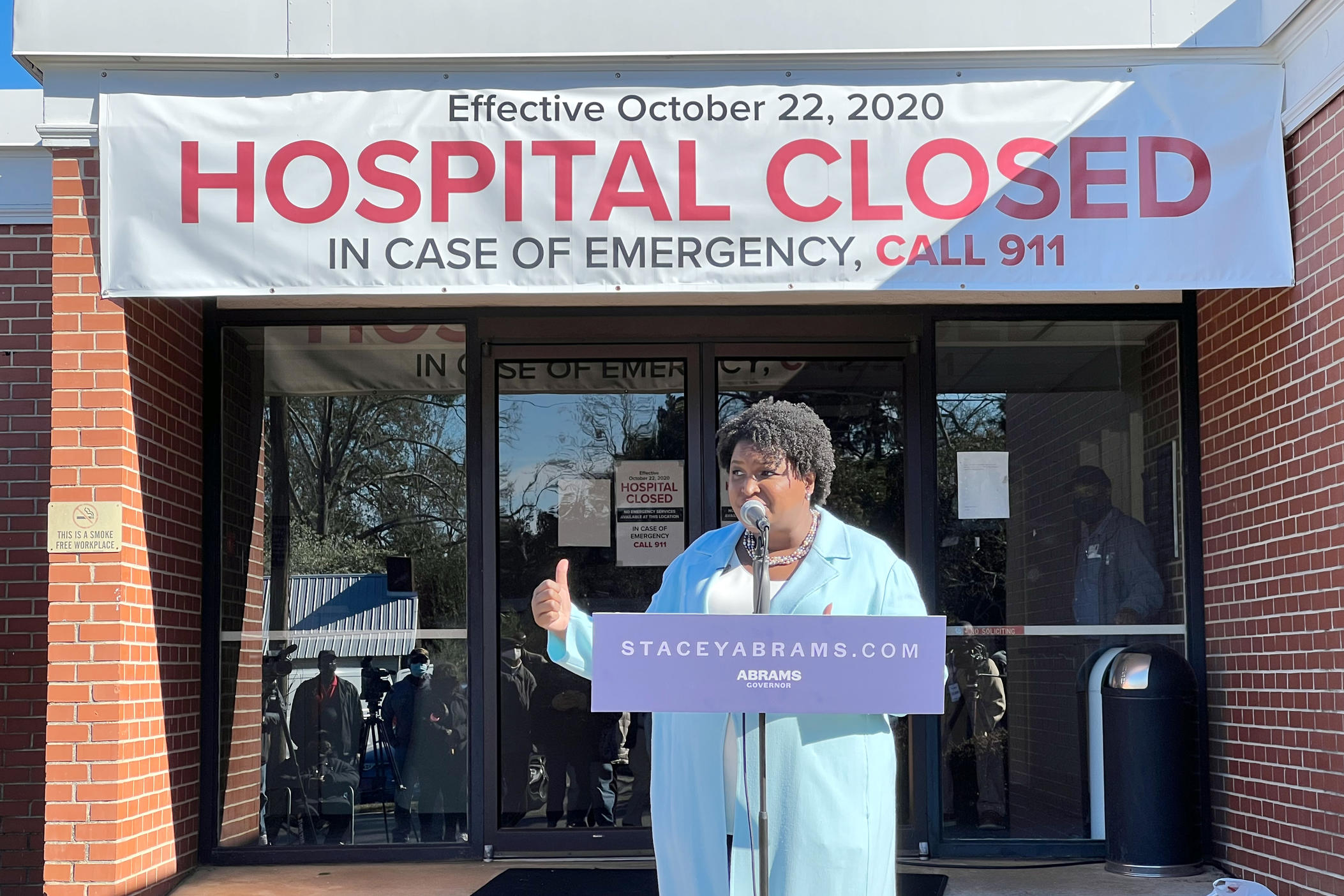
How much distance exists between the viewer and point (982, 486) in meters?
7.16

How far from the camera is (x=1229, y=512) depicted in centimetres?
668

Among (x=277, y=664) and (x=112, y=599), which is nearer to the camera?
(x=112, y=599)

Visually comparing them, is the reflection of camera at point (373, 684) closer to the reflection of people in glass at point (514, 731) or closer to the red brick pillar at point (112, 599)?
the reflection of people in glass at point (514, 731)

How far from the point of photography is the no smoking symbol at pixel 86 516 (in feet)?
20.0

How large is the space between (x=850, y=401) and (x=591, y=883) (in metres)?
2.75

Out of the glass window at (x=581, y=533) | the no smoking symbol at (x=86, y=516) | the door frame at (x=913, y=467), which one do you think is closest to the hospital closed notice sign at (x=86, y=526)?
the no smoking symbol at (x=86, y=516)

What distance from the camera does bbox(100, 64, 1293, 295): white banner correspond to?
242 inches

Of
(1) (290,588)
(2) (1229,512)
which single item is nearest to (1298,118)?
(2) (1229,512)

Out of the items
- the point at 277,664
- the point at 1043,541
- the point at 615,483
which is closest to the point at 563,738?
the point at 615,483

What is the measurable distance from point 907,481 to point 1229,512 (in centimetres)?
154

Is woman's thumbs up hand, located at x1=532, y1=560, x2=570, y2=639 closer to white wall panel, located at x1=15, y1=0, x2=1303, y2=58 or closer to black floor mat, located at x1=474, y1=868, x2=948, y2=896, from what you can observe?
black floor mat, located at x1=474, y1=868, x2=948, y2=896

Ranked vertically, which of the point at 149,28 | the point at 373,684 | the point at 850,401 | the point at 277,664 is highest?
the point at 149,28

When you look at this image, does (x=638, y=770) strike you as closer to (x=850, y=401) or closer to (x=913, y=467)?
(x=913, y=467)

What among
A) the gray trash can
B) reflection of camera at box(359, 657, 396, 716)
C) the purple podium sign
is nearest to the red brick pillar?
reflection of camera at box(359, 657, 396, 716)
